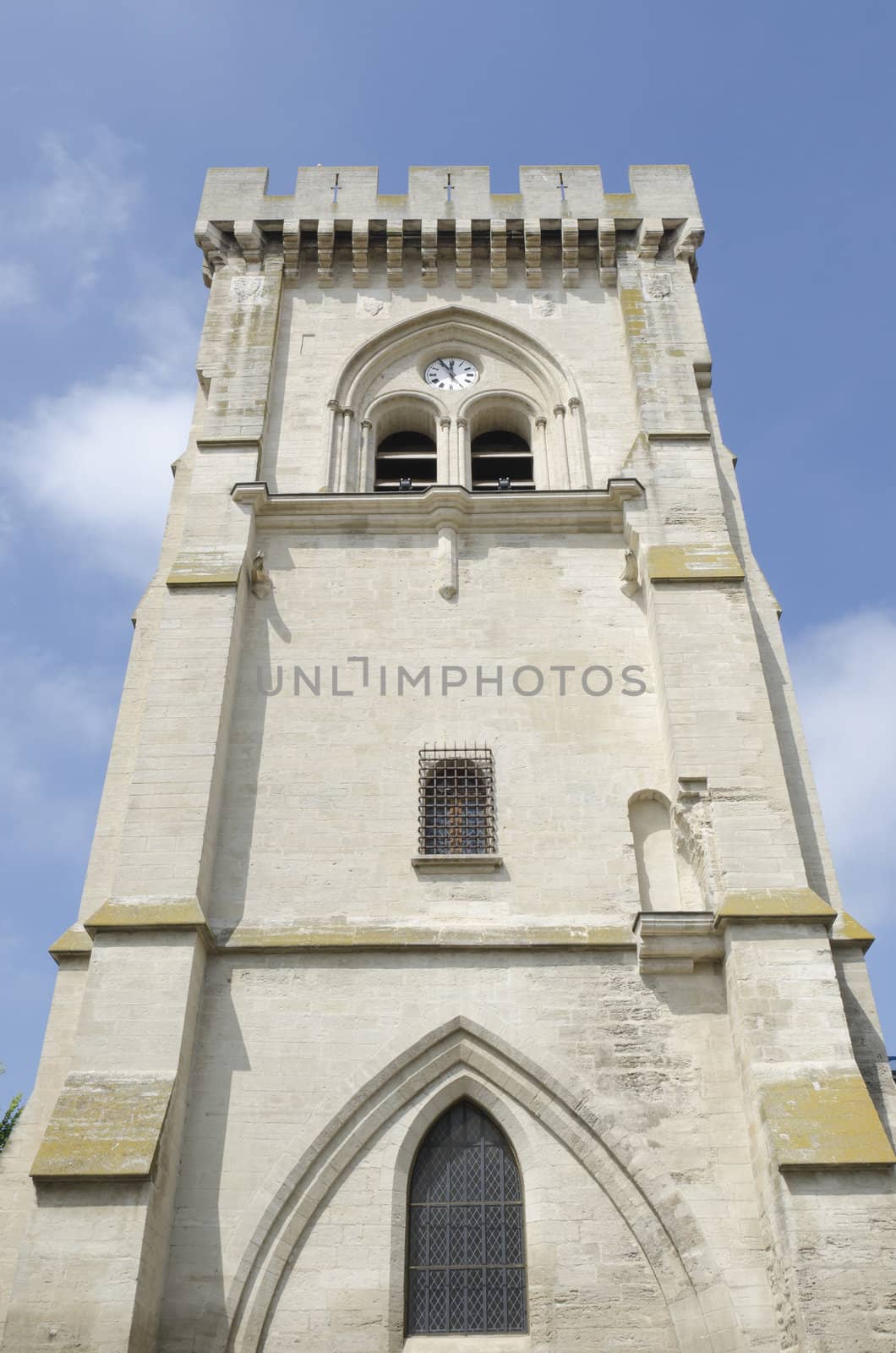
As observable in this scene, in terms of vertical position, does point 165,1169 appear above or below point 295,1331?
above

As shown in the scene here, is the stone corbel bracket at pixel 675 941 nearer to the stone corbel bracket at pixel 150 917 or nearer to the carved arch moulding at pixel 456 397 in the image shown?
the stone corbel bracket at pixel 150 917

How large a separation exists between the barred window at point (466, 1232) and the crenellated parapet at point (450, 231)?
39.3 feet

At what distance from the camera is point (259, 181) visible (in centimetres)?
1838

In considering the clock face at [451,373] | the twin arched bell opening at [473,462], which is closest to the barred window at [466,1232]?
the twin arched bell opening at [473,462]

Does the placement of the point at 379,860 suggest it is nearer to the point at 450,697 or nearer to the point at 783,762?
the point at 450,697

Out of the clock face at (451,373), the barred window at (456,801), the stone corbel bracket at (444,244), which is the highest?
the stone corbel bracket at (444,244)

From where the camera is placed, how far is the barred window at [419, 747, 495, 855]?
1184cm

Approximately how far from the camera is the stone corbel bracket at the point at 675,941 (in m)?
10.5

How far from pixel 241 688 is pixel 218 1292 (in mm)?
5854

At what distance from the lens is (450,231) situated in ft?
58.4

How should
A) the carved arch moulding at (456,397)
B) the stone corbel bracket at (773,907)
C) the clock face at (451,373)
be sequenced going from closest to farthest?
1. the stone corbel bracket at (773,907)
2. the carved arch moulding at (456,397)
3. the clock face at (451,373)

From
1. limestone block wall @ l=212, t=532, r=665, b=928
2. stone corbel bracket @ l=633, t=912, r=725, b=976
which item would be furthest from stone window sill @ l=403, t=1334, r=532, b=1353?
limestone block wall @ l=212, t=532, r=665, b=928

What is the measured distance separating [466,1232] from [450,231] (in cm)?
1349

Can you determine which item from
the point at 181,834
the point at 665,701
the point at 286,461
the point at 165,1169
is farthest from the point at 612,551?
the point at 165,1169
